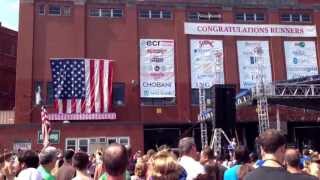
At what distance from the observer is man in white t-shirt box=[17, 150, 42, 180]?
258 inches

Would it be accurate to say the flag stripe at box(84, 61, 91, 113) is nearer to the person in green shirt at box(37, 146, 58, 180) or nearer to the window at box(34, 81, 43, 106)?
the window at box(34, 81, 43, 106)

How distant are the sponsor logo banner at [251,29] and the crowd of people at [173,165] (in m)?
31.7

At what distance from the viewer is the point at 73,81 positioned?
3525 cm

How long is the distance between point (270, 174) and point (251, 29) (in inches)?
1485

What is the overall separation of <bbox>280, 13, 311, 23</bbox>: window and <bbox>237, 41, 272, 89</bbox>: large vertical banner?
315 centimetres

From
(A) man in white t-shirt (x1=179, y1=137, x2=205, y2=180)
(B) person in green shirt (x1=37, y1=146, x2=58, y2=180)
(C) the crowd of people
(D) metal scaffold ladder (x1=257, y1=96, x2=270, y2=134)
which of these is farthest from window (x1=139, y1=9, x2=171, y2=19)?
(A) man in white t-shirt (x1=179, y1=137, x2=205, y2=180)

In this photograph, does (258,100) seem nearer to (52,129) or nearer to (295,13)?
(52,129)

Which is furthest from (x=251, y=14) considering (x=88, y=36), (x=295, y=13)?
(x=88, y=36)

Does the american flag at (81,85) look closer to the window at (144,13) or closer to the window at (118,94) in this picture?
the window at (118,94)

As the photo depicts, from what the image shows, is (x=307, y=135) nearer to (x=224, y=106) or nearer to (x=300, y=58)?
(x=300, y=58)

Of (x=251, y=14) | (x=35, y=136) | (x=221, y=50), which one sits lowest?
(x=35, y=136)

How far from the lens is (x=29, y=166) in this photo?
22.5 ft

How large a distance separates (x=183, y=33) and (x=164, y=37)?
1.61 meters

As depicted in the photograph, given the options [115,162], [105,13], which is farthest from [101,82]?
[115,162]
